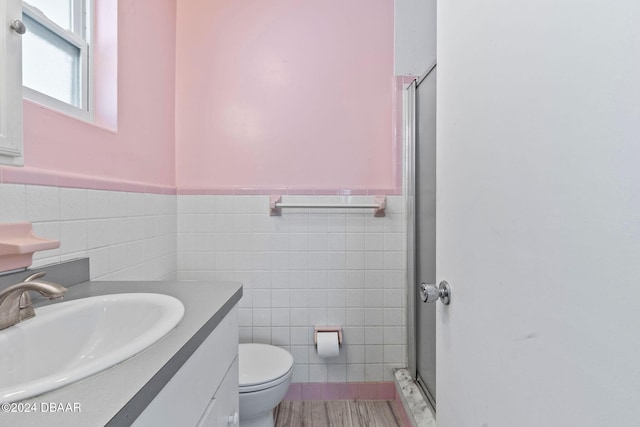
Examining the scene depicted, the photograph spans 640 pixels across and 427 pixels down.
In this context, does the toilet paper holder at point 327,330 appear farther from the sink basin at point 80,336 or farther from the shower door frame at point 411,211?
the sink basin at point 80,336

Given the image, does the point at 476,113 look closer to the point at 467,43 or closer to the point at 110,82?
the point at 467,43

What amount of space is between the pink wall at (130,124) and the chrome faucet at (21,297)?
0.36 metres

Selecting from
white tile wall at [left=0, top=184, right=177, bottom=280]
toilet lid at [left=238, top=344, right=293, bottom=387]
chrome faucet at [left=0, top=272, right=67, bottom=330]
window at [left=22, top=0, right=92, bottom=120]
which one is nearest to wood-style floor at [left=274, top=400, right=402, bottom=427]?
toilet lid at [left=238, top=344, right=293, bottom=387]

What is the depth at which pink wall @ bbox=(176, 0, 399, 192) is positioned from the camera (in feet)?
5.47

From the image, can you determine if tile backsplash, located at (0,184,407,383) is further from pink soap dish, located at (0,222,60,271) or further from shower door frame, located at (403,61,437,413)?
pink soap dish, located at (0,222,60,271)

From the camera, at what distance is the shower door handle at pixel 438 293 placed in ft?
2.42

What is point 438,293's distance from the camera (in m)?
0.76

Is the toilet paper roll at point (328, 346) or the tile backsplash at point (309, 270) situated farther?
the tile backsplash at point (309, 270)

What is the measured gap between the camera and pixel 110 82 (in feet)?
3.87

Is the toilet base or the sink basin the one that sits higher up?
the sink basin

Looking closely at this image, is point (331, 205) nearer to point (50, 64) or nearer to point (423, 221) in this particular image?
point (423, 221)

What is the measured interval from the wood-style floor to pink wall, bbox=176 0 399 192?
3.87ft

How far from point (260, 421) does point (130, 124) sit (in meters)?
1.39

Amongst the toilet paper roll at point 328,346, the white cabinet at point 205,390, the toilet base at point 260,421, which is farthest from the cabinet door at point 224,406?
the toilet paper roll at point 328,346
